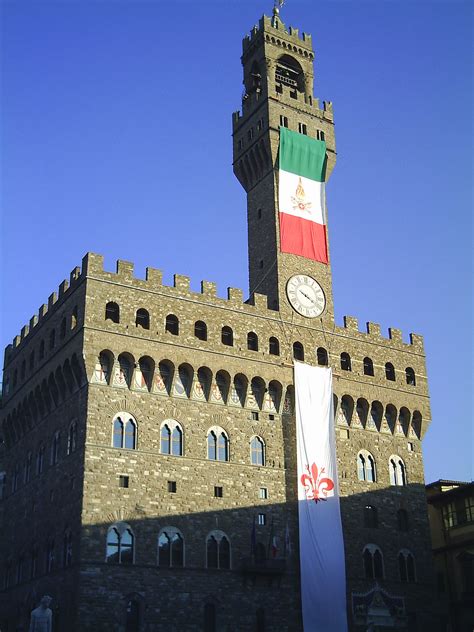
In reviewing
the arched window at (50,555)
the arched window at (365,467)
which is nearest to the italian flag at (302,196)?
the arched window at (365,467)

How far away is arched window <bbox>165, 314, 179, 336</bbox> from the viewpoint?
4281cm

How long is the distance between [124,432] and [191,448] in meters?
3.51

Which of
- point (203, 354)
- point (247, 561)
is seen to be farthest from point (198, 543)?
point (203, 354)

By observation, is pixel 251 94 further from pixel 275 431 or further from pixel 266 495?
pixel 266 495

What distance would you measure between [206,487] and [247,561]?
13.0ft

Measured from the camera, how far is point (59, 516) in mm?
40219

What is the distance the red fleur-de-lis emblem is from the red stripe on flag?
1249 cm

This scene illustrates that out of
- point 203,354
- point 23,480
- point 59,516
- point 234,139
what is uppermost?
point 234,139

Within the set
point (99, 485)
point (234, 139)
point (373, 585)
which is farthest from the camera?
point (234, 139)

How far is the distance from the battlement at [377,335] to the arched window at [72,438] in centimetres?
1618

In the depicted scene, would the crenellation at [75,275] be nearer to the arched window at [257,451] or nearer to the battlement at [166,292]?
the battlement at [166,292]

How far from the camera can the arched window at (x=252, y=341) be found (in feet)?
148

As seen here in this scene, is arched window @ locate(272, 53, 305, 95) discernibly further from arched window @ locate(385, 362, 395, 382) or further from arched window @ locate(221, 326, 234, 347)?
arched window @ locate(385, 362, 395, 382)

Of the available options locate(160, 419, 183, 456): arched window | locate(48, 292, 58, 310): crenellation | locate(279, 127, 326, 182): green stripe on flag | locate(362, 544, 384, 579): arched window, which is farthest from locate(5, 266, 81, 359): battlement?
locate(362, 544, 384, 579): arched window
